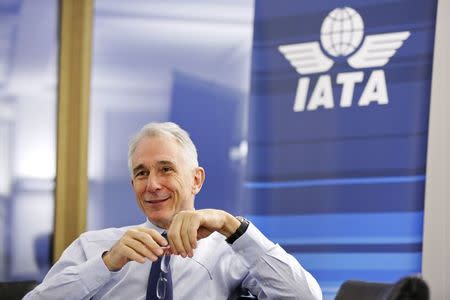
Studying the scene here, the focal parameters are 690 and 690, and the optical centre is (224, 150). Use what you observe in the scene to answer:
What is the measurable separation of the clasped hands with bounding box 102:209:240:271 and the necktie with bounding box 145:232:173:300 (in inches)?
9.8

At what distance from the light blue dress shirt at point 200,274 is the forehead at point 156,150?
0.28 m

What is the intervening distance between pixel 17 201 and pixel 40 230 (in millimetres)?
211

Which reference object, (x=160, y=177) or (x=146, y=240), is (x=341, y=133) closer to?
(x=160, y=177)

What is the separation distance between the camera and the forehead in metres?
2.54

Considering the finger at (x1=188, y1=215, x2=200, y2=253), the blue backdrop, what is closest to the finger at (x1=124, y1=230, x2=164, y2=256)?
the finger at (x1=188, y1=215, x2=200, y2=253)

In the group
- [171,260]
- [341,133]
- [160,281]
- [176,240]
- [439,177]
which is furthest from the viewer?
[341,133]

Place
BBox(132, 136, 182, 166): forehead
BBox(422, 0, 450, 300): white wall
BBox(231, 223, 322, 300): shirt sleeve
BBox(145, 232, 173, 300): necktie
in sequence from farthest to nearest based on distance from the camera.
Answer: BBox(422, 0, 450, 300): white wall
BBox(132, 136, 182, 166): forehead
BBox(145, 232, 173, 300): necktie
BBox(231, 223, 322, 300): shirt sleeve

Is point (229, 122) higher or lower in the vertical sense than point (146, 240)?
higher

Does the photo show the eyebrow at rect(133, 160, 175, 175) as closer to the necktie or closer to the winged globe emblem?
the necktie

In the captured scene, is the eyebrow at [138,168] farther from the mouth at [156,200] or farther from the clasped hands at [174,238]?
the clasped hands at [174,238]

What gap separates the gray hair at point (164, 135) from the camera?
2.59 meters

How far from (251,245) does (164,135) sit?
0.57 metres

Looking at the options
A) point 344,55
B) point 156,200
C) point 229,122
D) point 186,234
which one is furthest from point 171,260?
point 344,55

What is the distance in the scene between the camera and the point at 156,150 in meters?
2.54
